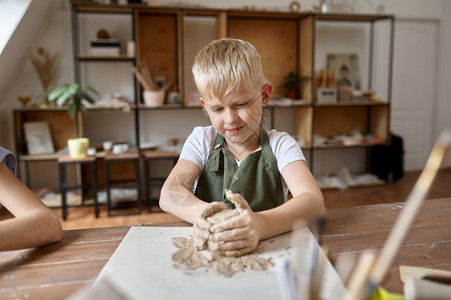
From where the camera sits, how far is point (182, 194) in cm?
117

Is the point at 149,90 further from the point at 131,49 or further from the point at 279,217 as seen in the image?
the point at 279,217

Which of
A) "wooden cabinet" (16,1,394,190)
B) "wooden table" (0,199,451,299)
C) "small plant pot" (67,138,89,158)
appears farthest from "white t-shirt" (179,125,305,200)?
"wooden cabinet" (16,1,394,190)

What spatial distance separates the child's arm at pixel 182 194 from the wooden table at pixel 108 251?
5 centimetres

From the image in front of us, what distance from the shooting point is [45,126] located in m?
Answer: 3.87

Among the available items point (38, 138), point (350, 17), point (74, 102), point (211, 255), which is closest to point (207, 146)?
point (211, 255)

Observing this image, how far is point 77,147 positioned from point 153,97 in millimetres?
865

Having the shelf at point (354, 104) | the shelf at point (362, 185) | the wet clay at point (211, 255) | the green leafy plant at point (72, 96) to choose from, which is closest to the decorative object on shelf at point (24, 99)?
the green leafy plant at point (72, 96)

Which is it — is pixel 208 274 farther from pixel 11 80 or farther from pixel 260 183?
pixel 11 80

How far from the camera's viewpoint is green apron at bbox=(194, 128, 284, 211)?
4.10ft

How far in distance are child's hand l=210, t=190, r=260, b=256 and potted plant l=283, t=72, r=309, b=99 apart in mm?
3710

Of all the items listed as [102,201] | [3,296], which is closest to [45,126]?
[102,201]

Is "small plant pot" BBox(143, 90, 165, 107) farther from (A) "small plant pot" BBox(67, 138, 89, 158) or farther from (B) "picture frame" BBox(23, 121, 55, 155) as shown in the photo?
(B) "picture frame" BBox(23, 121, 55, 155)

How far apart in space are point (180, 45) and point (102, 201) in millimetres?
1693

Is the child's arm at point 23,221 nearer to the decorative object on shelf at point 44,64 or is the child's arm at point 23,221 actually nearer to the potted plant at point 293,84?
the decorative object on shelf at point 44,64
